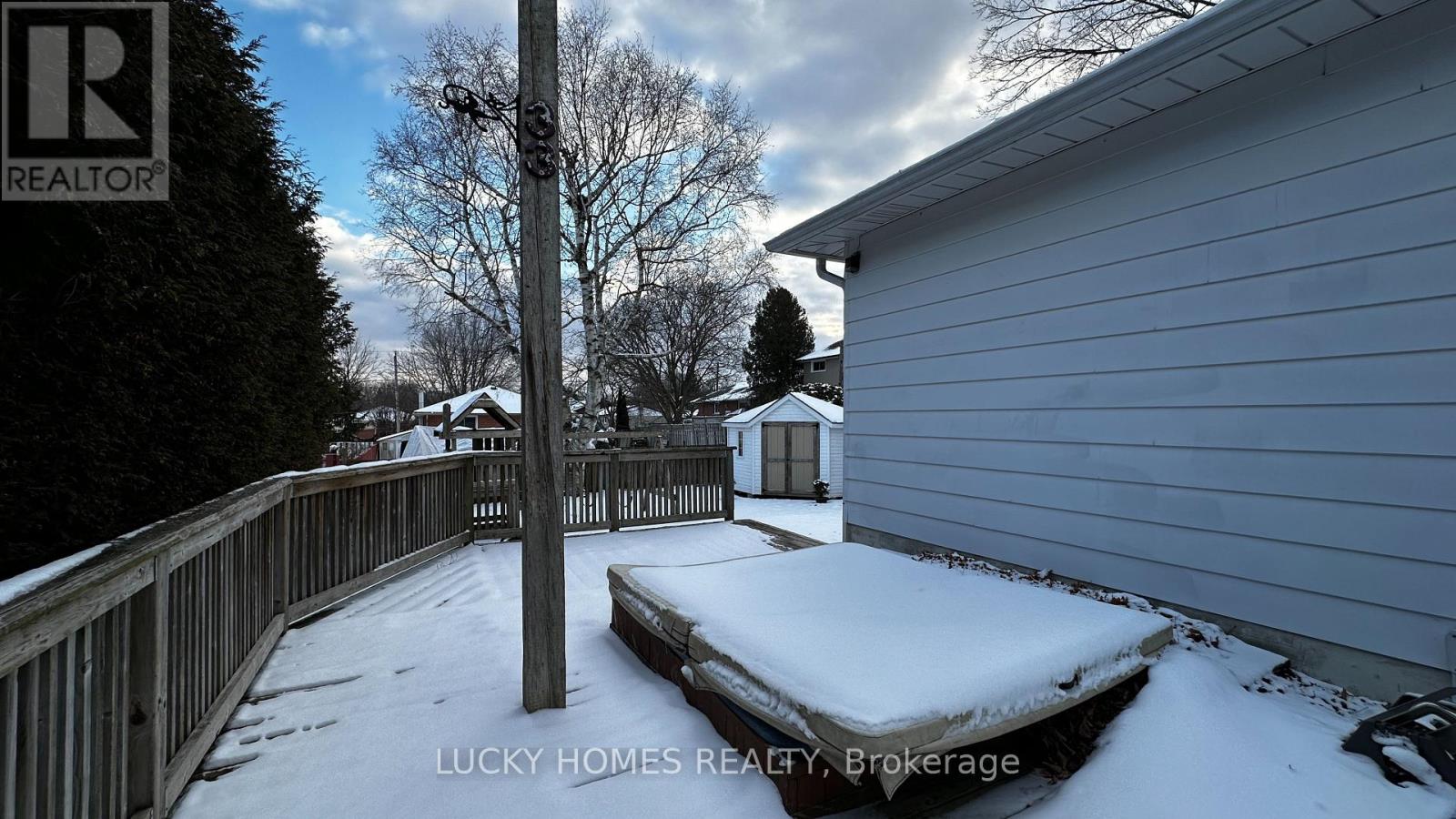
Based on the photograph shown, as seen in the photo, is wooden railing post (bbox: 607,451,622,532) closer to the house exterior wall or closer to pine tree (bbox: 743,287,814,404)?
the house exterior wall

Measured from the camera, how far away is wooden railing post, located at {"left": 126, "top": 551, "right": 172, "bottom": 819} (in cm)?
169

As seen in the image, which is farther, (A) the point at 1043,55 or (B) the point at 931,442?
(A) the point at 1043,55

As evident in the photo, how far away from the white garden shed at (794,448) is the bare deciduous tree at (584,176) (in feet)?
14.4

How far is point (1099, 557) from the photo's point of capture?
3174 millimetres

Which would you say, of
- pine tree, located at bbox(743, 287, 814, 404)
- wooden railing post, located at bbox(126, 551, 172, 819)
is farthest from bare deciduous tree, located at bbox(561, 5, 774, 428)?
pine tree, located at bbox(743, 287, 814, 404)

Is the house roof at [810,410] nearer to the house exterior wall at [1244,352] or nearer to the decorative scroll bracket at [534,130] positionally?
the house exterior wall at [1244,352]

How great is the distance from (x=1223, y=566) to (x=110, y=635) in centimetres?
413

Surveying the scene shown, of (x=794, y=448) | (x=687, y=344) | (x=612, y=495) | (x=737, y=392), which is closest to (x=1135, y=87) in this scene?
(x=612, y=495)

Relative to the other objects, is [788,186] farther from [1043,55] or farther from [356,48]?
[356,48]

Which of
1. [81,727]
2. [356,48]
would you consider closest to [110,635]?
[81,727]

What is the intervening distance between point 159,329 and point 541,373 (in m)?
1.51

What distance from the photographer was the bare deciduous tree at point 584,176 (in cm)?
1091
